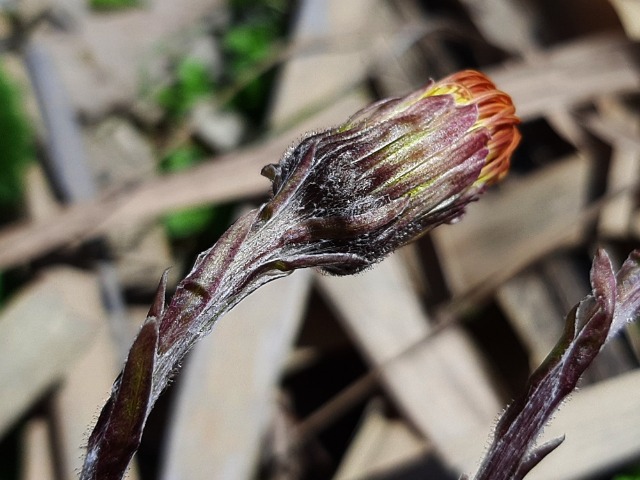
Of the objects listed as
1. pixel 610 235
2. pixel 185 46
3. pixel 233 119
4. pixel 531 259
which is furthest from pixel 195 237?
pixel 610 235

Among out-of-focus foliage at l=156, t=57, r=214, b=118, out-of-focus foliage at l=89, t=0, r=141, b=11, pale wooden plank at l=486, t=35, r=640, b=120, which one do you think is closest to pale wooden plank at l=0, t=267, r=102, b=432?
out-of-focus foliage at l=156, t=57, r=214, b=118

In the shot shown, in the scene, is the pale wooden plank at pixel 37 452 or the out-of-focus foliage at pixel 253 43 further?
the out-of-focus foliage at pixel 253 43

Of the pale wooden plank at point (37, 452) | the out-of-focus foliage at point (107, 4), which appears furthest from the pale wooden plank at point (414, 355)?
the out-of-focus foliage at point (107, 4)

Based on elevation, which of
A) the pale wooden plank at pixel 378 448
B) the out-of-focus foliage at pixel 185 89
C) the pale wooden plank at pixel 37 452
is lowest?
the pale wooden plank at pixel 378 448

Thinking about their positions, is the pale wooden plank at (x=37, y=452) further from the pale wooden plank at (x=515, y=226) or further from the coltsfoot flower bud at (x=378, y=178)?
the coltsfoot flower bud at (x=378, y=178)

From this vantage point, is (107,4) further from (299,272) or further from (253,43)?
(299,272)

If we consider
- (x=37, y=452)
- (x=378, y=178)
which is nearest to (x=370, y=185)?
(x=378, y=178)

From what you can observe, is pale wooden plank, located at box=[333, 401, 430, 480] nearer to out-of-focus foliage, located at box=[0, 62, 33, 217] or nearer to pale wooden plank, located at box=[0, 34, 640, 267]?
pale wooden plank, located at box=[0, 34, 640, 267]
